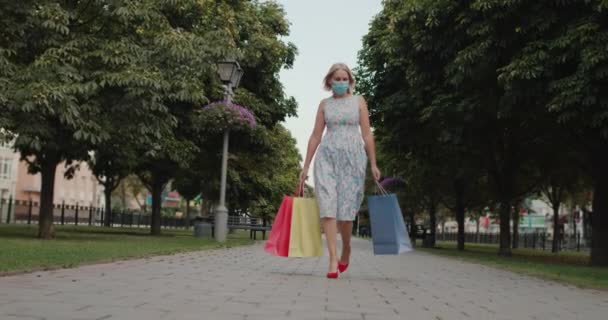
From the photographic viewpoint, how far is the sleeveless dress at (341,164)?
8.09 m

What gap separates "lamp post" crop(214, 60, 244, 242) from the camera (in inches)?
782

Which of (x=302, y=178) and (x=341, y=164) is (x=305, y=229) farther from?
(x=341, y=164)

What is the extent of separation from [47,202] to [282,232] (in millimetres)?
12454

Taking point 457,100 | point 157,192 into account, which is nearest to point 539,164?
point 457,100

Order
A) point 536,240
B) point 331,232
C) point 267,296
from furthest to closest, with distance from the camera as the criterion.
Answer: point 536,240 < point 331,232 < point 267,296

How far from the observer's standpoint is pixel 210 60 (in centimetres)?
1869

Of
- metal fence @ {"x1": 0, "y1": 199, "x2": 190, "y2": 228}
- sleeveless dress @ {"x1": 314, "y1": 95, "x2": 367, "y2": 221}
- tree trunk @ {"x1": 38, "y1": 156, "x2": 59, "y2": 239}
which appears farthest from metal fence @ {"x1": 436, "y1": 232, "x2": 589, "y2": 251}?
sleeveless dress @ {"x1": 314, "y1": 95, "x2": 367, "y2": 221}

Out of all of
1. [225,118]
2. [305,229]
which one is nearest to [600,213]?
[225,118]

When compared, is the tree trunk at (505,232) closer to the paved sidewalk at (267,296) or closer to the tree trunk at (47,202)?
the tree trunk at (47,202)

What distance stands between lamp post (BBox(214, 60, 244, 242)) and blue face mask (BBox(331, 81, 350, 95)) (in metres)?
12.1

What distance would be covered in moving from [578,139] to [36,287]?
49.4 ft

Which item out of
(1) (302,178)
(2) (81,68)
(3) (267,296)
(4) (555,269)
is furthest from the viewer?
(2) (81,68)

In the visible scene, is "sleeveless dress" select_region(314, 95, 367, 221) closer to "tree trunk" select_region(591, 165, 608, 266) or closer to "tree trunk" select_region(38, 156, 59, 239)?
"tree trunk" select_region(38, 156, 59, 239)

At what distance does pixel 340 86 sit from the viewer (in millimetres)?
8133
